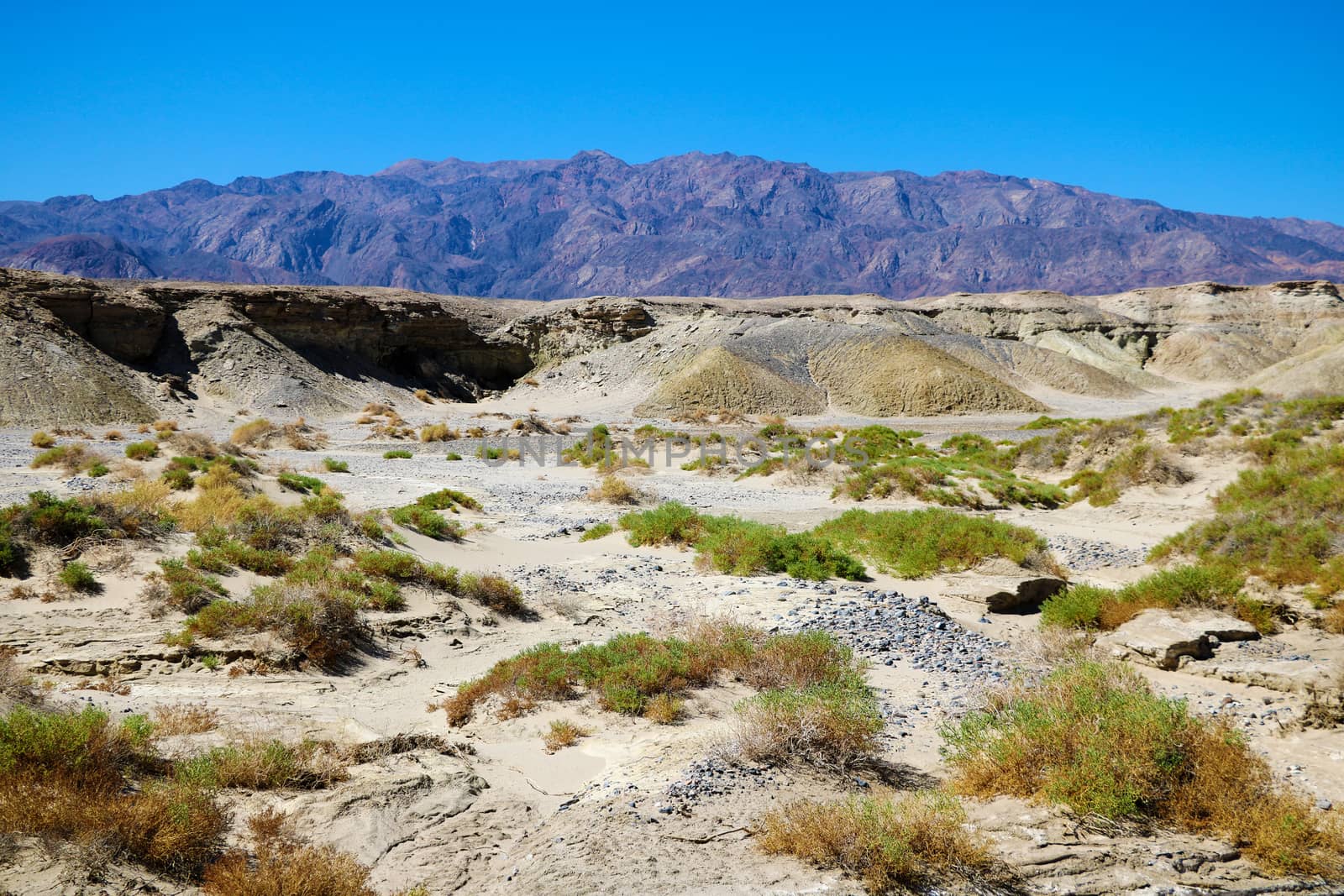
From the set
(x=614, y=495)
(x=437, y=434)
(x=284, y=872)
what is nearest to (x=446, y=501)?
(x=614, y=495)

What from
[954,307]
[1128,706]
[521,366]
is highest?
[954,307]

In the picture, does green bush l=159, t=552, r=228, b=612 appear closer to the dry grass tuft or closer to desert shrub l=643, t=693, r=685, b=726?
the dry grass tuft

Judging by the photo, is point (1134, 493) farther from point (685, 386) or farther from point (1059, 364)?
point (1059, 364)

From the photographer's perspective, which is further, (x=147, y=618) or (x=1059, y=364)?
(x=1059, y=364)

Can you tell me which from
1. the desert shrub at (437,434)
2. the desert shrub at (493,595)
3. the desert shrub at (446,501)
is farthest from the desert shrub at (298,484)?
the desert shrub at (437,434)

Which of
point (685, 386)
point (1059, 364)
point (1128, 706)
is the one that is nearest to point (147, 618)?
point (1128, 706)

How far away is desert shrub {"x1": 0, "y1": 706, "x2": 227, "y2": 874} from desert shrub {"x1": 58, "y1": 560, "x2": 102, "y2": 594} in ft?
14.3

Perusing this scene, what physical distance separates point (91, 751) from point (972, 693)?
6605mm

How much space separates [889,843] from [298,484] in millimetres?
14792

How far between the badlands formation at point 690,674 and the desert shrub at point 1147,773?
2cm

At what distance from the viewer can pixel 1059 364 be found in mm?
64562

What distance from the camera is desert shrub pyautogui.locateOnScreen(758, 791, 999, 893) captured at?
412 cm

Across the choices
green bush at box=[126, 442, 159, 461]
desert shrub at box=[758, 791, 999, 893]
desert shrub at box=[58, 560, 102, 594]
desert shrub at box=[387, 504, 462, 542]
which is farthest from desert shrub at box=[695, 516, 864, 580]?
green bush at box=[126, 442, 159, 461]

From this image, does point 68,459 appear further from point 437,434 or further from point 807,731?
point 807,731
